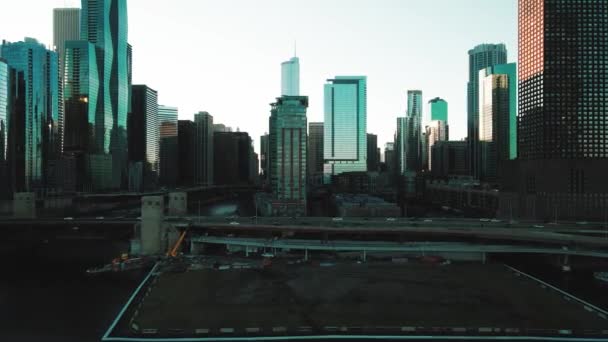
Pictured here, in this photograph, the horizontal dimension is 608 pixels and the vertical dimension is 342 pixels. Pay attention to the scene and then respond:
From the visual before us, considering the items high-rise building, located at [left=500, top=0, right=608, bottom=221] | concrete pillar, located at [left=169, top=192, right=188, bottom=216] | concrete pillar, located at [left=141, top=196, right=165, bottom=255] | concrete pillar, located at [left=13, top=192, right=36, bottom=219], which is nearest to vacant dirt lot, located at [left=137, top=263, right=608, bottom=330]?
concrete pillar, located at [left=141, top=196, right=165, bottom=255]

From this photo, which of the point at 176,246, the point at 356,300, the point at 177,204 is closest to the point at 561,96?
the point at 177,204

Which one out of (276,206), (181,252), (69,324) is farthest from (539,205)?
(69,324)

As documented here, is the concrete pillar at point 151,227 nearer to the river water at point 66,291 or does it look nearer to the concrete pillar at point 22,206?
the river water at point 66,291

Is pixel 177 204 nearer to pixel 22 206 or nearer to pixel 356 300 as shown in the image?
pixel 22 206

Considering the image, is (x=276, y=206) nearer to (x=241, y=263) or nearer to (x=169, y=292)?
(x=241, y=263)

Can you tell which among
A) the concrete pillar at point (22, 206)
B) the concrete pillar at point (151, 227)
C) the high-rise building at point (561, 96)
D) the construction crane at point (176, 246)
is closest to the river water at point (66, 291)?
the concrete pillar at point (151, 227)
